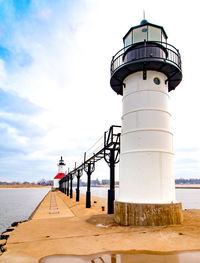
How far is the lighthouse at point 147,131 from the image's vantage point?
31.7 ft

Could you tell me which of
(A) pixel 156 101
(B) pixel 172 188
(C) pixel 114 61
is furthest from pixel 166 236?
(C) pixel 114 61

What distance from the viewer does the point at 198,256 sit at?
561 centimetres

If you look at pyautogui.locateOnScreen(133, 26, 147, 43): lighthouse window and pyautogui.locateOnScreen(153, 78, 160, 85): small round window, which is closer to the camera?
pyautogui.locateOnScreen(153, 78, 160, 85): small round window

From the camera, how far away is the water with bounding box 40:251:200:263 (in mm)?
5293

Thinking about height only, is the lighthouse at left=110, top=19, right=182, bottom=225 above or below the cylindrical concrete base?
above

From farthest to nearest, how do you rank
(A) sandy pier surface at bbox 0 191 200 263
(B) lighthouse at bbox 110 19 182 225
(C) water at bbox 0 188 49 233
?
(C) water at bbox 0 188 49 233
(B) lighthouse at bbox 110 19 182 225
(A) sandy pier surface at bbox 0 191 200 263

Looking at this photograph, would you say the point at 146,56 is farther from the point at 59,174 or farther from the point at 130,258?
the point at 59,174

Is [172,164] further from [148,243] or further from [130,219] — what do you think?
[148,243]

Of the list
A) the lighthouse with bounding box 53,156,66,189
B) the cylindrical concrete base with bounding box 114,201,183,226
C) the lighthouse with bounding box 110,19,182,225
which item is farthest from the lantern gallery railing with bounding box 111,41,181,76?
the lighthouse with bounding box 53,156,66,189

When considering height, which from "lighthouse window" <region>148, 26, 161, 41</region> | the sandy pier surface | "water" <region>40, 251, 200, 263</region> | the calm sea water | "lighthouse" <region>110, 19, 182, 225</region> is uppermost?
"lighthouse window" <region>148, 26, 161, 41</region>

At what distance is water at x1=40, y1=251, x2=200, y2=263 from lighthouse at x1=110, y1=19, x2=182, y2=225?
144 inches

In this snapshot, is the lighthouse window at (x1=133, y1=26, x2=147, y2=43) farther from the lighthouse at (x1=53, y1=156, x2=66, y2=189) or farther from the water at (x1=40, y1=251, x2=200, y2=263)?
the lighthouse at (x1=53, y1=156, x2=66, y2=189)

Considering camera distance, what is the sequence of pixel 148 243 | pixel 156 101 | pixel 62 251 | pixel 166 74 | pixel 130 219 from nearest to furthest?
pixel 62 251
pixel 148 243
pixel 130 219
pixel 156 101
pixel 166 74

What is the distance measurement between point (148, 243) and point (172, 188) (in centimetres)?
450
